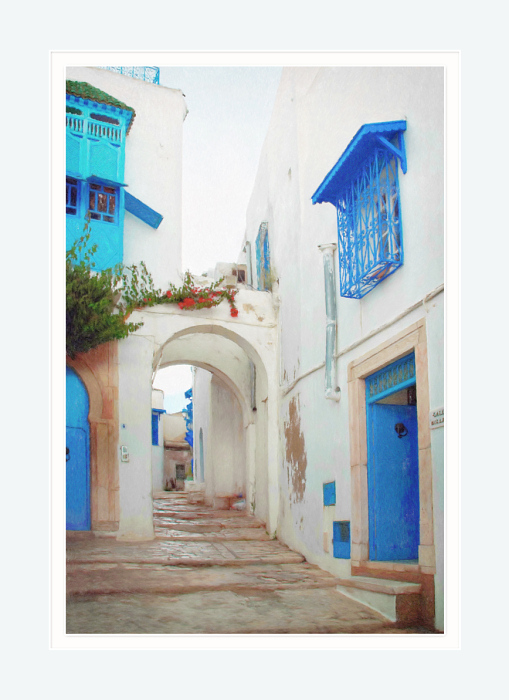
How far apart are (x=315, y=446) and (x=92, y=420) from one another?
2270 millimetres

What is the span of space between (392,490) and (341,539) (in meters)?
0.79

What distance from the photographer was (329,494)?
601cm

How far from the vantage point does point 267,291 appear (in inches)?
338

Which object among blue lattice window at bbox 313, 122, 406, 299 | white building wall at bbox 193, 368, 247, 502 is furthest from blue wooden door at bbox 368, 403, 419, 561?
white building wall at bbox 193, 368, 247, 502

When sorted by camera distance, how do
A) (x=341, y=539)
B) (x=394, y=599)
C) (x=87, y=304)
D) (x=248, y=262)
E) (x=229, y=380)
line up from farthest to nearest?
(x=229, y=380) < (x=248, y=262) < (x=87, y=304) < (x=341, y=539) < (x=394, y=599)

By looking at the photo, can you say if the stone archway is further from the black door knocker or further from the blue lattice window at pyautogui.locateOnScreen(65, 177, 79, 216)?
the black door knocker

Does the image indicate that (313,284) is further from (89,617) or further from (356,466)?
(89,617)

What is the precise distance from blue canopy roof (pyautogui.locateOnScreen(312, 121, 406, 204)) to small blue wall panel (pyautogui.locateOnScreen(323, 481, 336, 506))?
2.40 metres

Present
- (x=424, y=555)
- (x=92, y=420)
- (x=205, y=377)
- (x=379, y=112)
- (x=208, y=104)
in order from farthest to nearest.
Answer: (x=205, y=377), (x=92, y=420), (x=208, y=104), (x=379, y=112), (x=424, y=555)

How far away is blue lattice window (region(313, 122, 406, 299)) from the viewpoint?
460 cm

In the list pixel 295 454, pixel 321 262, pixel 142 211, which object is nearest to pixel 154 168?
pixel 142 211

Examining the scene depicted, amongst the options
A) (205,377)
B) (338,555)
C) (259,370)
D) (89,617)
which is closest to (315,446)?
(338,555)

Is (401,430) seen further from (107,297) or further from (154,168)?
(154,168)

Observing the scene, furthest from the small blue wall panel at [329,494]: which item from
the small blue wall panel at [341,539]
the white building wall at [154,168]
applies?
the white building wall at [154,168]
